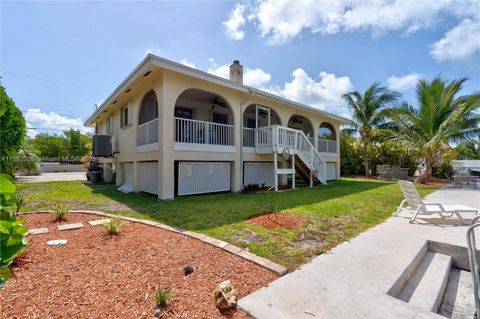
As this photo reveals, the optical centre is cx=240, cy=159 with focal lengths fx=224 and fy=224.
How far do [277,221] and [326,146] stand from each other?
12698 mm

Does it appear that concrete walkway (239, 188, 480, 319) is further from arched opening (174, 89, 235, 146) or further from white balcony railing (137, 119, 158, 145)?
white balcony railing (137, 119, 158, 145)

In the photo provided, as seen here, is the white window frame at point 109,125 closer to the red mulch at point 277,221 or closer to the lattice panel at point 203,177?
the lattice panel at point 203,177

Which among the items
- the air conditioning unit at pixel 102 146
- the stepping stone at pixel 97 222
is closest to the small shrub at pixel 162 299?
the stepping stone at pixel 97 222

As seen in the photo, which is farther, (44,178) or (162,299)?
(44,178)

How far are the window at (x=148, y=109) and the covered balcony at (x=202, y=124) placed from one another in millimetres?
1163

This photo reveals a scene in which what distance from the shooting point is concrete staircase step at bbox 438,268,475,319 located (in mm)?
2854

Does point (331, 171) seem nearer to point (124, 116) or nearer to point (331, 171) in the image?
point (331, 171)

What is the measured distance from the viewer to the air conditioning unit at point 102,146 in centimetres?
1248

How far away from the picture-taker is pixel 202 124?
439 inches

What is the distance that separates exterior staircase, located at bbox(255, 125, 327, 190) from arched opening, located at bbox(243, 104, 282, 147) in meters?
0.47

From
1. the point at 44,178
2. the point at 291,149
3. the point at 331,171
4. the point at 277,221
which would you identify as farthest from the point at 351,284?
the point at 44,178

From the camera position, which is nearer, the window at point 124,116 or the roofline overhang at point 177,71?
the roofline overhang at point 177,71

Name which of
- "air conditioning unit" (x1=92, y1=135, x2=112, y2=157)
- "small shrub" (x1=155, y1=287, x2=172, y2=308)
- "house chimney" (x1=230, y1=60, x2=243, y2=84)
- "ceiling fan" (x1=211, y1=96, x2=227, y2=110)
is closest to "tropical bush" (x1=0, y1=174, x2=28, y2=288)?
"small shrub" (x1=155, y1=287, x2=172, y2=308)

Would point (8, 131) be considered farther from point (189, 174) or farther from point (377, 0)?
point (377, 0)
